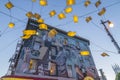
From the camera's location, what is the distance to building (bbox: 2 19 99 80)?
17.9 m

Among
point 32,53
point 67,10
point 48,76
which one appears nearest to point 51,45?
point 32,53

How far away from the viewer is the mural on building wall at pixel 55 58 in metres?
18.2

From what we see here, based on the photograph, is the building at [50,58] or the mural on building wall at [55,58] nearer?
the building at [50,58]

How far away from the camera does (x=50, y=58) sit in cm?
2008

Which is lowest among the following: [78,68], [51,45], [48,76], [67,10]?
[48,76]

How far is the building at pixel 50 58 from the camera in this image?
1786cm

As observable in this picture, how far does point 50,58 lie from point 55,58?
904mm

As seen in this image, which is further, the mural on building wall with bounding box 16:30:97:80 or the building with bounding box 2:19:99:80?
the mural on building wall with bounding box 16:30:97:80

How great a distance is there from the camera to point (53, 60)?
66.4 ft

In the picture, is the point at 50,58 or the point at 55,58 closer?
the point at 50,58

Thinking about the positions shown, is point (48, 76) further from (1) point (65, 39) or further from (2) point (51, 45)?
(1) point (65, 39)

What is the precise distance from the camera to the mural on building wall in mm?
18188

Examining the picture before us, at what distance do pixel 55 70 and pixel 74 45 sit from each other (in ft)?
24.5

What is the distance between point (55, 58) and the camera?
68.0 feet
